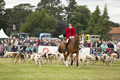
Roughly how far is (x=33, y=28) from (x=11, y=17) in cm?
1719

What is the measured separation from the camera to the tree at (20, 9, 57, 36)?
2179 inches

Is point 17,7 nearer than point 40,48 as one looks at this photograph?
No

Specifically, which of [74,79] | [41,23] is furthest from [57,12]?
[74,79]

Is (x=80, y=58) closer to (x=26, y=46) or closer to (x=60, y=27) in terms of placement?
(x=26, y=46)

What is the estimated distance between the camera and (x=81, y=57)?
13258mm

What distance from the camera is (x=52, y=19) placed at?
56875 mm

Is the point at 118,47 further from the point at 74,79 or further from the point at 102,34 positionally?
the point at 102,34

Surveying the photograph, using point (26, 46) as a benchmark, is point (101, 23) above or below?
above

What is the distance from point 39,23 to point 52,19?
3336 millimetres

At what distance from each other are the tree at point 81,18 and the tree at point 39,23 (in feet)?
38.9

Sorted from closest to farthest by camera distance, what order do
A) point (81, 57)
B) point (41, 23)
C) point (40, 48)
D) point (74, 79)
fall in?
point (74, 79) → point (81, 57) → point (40, 48) → point (41, 23)

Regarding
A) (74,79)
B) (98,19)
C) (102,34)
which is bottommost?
(74,79)

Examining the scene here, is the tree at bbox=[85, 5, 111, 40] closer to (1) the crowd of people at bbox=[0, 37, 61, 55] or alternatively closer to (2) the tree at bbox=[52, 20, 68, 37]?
(2) the tree at bbox=[52, 20, 68, 37]

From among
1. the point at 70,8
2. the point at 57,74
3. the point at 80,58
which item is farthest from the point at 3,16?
the point at 57,74
